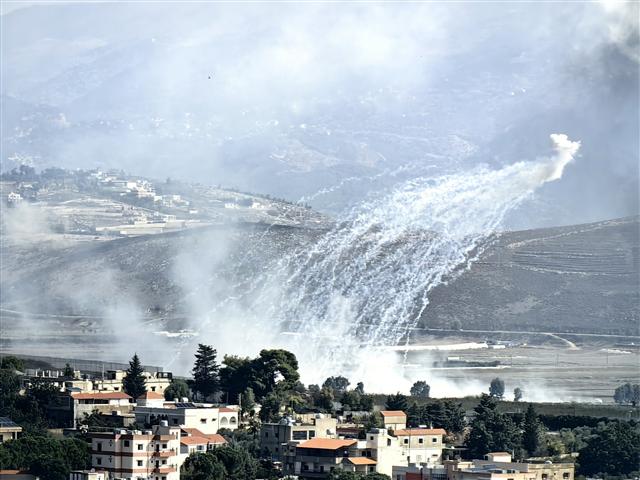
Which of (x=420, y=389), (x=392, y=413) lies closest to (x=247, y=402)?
(x=392, y=413)

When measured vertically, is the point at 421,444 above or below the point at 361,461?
above

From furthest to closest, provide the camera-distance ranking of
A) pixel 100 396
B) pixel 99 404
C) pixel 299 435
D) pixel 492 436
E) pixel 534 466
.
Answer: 1. pixel 100 396
2. pixel 99 404
3. pixel 492 436
4. pixel 299 435
5. pixel 534 466

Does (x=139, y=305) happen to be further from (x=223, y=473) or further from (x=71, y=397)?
(x=223, y=473)

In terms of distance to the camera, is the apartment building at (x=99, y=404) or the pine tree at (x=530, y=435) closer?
the pine tree at (x=530, y=435)

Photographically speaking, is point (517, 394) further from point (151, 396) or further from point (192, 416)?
point (192, 416)

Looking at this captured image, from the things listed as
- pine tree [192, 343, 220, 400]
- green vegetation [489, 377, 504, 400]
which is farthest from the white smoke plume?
pine tree [192, 343, 220, 400]

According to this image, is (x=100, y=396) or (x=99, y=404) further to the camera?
(x=100, y=396)

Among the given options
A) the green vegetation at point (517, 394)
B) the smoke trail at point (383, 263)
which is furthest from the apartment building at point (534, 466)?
the smoke trail at point (383, 263)

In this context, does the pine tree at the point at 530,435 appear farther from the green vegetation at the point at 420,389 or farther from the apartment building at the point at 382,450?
the green vegetation at the point at 420,389
